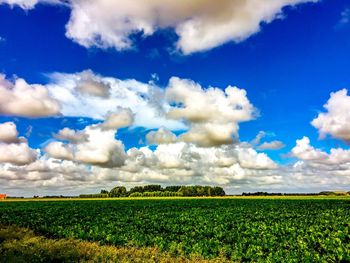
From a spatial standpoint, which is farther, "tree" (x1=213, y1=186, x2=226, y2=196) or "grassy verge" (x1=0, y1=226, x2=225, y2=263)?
"tree" (x1=213, y1=186, x2=226, y2=196)

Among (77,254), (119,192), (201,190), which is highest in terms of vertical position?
(201,190)

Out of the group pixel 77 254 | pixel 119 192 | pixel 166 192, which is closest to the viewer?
pixel 77 254

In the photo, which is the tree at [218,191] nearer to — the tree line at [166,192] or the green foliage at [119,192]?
the tree line at [166,192]

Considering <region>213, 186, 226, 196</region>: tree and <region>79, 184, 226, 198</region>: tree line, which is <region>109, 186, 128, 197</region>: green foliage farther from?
<region>213, 186, 226, 196</region>: tree

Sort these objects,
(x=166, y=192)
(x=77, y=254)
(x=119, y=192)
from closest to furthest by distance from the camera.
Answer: (x=77, y=254)
(x=166, y=192)
(x=119, y=192)

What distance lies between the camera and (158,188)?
16900cm

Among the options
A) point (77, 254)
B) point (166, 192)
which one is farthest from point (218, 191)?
point (77, 254)

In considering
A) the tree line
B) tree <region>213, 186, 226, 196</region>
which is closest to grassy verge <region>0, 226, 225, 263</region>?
the tree line

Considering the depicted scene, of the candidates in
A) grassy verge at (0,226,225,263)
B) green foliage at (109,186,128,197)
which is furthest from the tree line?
grassy verge at (0,226,225,263)

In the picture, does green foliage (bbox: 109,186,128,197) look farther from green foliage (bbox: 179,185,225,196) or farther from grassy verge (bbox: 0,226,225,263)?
grassy verge (bbox: 0,226,225,263)

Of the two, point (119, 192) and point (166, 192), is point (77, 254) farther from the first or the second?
point (119, 192)

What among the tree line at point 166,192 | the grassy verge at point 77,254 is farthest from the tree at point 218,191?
the grassy verge at point 77,254

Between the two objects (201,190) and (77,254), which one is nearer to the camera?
(77,254)

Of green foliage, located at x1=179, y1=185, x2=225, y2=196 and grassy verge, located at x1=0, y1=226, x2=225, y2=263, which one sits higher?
green foliage, located at x1=179, y1=185, x2=225, y2=196
